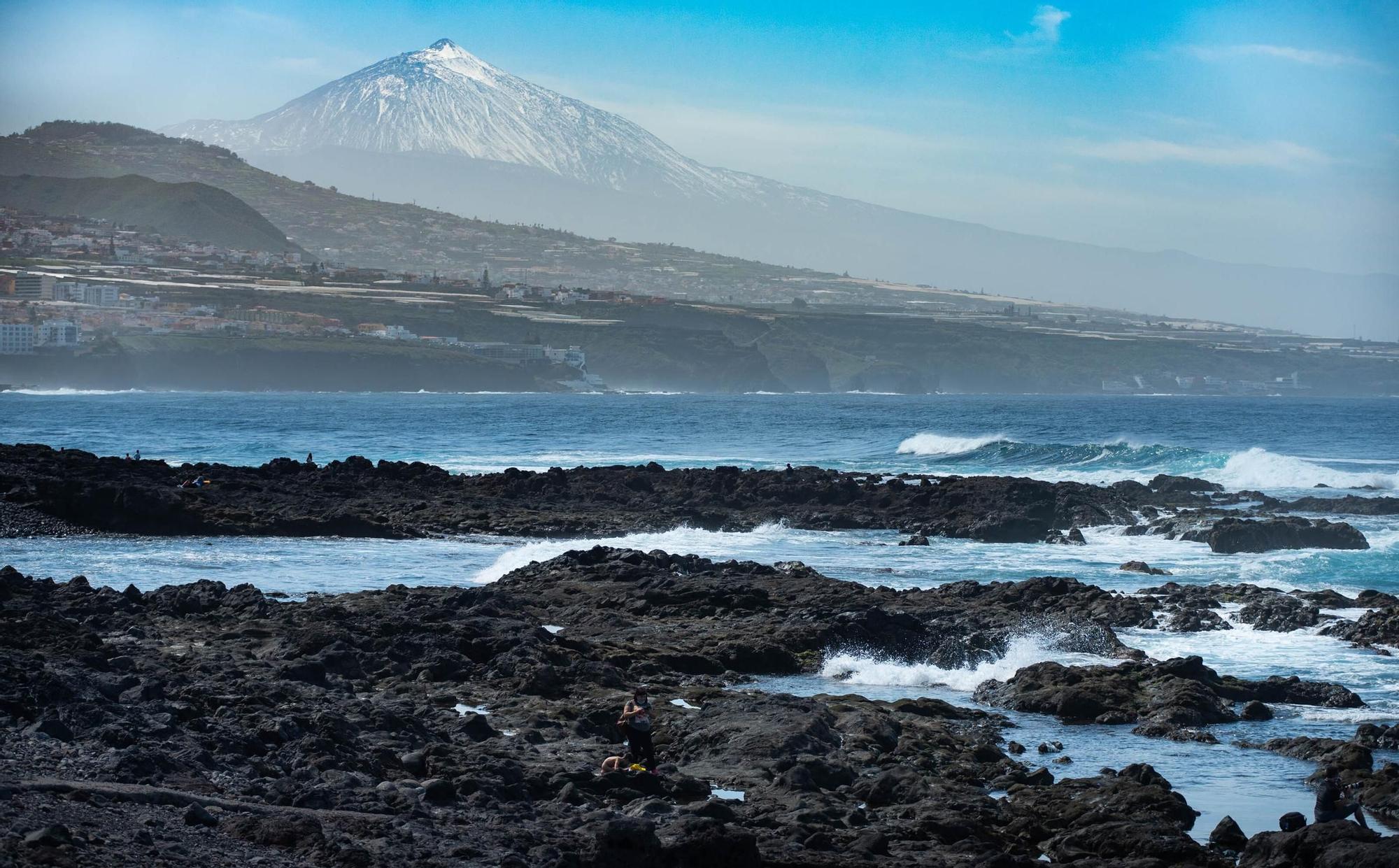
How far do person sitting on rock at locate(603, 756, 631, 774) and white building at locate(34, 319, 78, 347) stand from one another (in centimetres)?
12225

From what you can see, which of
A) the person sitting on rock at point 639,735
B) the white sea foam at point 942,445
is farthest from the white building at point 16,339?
the person sitting on rock at point 639,735

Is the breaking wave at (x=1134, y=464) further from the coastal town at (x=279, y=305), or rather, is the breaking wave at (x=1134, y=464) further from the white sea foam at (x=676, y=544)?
the coastal town at (x=279, y=305)

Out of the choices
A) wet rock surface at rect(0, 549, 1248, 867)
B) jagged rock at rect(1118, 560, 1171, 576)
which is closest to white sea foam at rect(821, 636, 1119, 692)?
wet rock surface at rect(0, 549, 1248, 867)

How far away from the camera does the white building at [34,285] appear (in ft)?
442

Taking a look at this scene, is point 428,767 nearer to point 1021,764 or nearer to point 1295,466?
point 1021,764

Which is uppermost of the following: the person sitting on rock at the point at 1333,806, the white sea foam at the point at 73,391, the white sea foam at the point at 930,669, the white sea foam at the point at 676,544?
the person sitting on rock at the point at 1333,806

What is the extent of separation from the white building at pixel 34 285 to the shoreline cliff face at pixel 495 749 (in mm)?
130950

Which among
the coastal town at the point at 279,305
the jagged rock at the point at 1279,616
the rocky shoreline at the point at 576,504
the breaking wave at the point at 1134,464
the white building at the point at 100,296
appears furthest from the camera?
the white building at the point at 100,296

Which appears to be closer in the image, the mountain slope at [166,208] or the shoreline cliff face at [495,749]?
the shoreline cliff face at [495,749]

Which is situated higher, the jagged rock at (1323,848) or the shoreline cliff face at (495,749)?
the jagged rock at (1323,848)

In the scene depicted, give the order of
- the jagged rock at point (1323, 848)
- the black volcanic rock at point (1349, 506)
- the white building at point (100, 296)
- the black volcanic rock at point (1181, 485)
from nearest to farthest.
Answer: the jagged rock at point (1323, 848) → the black volcanic rock at point (1349, 506) → the black volcanic rock at point (1181, 485) → the white building at point (100, 296)

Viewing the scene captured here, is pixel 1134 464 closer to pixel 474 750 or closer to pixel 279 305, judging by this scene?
pixel 474 750

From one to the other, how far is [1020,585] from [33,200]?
206992 millimetres

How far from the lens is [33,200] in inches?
7790
